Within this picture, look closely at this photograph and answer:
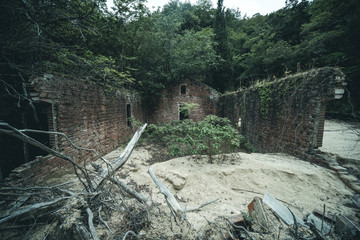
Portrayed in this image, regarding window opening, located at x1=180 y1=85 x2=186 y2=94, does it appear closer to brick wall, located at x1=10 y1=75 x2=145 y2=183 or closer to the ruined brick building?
the ruined brick building

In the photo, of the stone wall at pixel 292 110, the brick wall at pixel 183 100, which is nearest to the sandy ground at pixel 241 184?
the stone wall at pixel 292 110

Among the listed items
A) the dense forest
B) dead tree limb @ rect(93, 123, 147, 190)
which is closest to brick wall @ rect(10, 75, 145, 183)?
the dense forest

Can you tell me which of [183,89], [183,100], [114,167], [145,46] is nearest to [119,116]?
[114,167]

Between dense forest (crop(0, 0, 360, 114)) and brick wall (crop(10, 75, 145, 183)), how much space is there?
30 cm

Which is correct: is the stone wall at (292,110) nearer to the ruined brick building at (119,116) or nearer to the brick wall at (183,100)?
the ruined brick building at (119,116)

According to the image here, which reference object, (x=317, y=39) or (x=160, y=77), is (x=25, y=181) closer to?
(x=160, y=77)

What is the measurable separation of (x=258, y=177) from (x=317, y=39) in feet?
45.5

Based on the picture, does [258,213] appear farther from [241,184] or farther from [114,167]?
[114,167]

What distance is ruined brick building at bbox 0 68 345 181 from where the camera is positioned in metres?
3.31

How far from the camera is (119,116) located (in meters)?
6.54

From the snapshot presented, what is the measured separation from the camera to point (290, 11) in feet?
50.3

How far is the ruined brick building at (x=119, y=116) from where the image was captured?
10.8 feet

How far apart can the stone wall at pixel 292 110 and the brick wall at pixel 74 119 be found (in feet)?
19.7

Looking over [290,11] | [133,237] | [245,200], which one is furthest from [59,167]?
[290,11]
